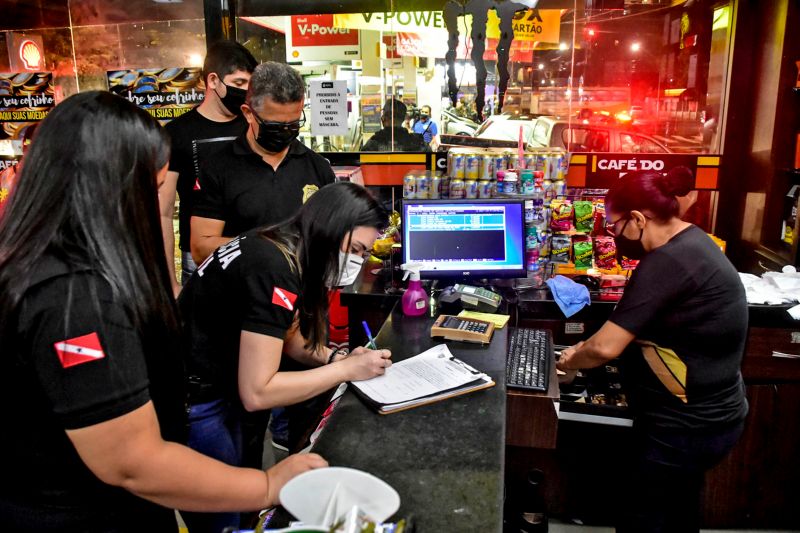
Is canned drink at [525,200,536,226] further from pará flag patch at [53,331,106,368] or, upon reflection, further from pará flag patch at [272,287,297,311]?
pará flag patch at [53,331,106,368]

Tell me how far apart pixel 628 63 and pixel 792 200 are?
3.13 metres

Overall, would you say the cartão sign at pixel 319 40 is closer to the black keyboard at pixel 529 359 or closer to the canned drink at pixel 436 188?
the canned drink at pixel 436 188

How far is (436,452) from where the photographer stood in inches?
59.9

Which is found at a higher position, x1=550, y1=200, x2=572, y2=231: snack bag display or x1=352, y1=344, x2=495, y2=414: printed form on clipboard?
x1=550, y1=200, x2=572, y2=231: snack bag display

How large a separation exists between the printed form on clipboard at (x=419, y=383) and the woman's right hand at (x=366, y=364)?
0.08 ft

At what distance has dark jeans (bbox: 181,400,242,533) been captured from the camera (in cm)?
180

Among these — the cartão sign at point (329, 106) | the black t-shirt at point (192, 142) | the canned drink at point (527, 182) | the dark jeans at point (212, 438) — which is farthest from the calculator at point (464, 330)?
the cartão sign at point (329, 106)

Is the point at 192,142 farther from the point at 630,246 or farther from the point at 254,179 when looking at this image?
the point at 630,246

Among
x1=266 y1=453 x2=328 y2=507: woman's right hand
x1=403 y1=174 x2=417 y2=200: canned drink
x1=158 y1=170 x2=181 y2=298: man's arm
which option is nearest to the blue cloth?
x1=403 y1=174 x2=417 y2=200: canned drink

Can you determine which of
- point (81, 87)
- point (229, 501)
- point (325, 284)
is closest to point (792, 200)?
point (325, 284)

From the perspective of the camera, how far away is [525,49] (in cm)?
585

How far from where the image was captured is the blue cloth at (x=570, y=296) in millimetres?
2920

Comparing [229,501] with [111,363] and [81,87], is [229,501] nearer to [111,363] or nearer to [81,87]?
[111,363]

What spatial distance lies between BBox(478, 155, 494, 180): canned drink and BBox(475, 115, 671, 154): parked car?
257 centimetres
